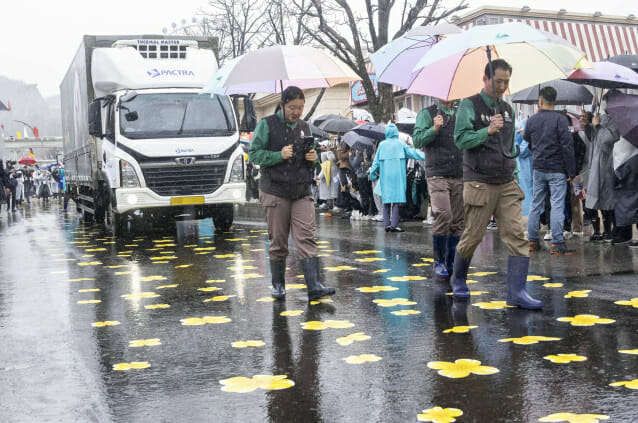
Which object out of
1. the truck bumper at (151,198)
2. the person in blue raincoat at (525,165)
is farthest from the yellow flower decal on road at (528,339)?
the truck bumper at (151,198)

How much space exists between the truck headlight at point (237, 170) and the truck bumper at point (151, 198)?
111mm

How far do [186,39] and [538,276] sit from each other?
362 inches

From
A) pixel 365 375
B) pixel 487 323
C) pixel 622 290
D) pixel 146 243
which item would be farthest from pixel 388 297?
pixel 146 243

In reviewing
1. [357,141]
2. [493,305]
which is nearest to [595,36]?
[357,141]

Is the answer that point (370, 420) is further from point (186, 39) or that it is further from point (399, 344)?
point (186, 39)

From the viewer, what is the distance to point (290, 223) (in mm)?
7141

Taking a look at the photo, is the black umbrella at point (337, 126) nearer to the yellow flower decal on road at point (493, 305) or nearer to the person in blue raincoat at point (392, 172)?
the person in blue raincoat at point (392, 172)

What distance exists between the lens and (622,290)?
22.9 ft

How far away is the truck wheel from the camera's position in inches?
576

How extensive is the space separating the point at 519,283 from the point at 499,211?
1.94 feet

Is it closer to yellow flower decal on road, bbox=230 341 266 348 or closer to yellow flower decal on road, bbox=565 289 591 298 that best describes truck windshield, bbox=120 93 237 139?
yellow flower decal on road, bbox=565 289 591 298

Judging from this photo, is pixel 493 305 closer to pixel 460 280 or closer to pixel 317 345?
pixel 460 280

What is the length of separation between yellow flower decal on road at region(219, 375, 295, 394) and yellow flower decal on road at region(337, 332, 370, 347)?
2.83 feet

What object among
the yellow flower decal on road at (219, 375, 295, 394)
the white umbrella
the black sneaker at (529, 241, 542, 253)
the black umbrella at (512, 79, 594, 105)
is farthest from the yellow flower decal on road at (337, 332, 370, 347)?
the black umbrella at (512, 79, 594, 105)
